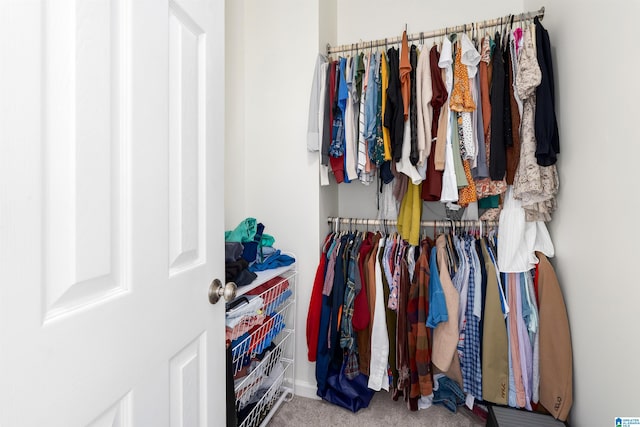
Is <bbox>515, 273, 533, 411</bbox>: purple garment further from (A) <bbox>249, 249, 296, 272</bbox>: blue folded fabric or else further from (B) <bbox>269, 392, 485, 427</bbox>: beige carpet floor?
(A) <bbox>249, 249, 296, 272</bbox>: blue folded fabric

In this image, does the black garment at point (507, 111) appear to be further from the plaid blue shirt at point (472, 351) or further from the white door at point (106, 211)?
the white door at point (106, 211)

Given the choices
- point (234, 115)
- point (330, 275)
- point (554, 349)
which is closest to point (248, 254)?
point (330, 275)

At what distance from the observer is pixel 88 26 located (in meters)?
0.46

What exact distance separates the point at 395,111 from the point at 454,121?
307 millimetres

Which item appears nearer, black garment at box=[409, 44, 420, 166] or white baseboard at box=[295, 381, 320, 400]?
black garment at box=[409, 44, 420, 166]

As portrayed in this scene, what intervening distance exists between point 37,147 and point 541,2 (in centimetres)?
222

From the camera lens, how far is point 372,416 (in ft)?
5.21

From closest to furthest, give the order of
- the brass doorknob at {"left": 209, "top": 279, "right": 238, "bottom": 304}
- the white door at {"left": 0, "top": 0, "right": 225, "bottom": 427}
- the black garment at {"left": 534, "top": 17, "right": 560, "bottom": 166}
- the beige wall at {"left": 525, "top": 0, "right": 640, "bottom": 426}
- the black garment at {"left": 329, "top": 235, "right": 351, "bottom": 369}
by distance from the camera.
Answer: the white door at {"left": 0, "top": 0, "right": 225, "bottom": 427}, the brass doorknob at {"left": 209, "top": 279, "right": 238, "bottom": 304}, the beige wall at {"left": 525, "top": 0, "right": 640, "bottom": 426}, the black garment at {"left": 534, "top": 17, "right": 560, "bottom": 166}, the black garment at {"left": 329, "top": 235, "right": 351, "bottom": 369}

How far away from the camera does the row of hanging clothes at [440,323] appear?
138 centimetres

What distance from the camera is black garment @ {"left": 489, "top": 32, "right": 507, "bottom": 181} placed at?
4.67 feet

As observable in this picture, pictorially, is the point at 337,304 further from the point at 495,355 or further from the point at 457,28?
the point at 457,28

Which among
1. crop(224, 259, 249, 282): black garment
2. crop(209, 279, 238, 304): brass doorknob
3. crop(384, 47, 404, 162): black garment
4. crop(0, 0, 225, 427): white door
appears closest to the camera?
crop(0, 0, 225, 427): white door

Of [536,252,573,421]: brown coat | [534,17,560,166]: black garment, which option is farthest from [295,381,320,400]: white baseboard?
[534,17,560,166]: black garment

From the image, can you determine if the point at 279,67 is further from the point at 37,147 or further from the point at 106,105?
the point at 37,147
